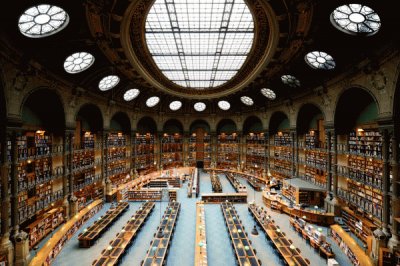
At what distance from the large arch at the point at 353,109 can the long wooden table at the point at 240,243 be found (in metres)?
10.2

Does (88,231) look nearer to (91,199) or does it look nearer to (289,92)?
(91,199)

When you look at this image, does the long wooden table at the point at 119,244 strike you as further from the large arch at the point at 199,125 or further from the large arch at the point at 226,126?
the large arch at the point at 226,126

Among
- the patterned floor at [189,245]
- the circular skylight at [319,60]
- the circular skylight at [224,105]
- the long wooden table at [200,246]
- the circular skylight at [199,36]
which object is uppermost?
the circular skylight at [199,36]

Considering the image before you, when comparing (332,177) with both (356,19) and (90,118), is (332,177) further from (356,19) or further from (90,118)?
(90,118)

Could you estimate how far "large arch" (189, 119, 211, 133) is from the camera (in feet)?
115

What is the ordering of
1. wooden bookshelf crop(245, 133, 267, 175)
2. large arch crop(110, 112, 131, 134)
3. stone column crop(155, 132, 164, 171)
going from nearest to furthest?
1. large arch crop(110, 112, 131, 134)
2. wooden bookshelf crop(245, 133, 267, 175)
3. stone column crop(155, 132, 164, 171)

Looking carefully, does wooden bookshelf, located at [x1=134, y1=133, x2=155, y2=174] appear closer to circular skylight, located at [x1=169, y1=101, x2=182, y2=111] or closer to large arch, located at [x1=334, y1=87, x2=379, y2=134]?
circular skylight, located at [x1=169, y1=101, x2=182, y2=111]

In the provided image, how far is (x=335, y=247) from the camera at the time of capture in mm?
12438

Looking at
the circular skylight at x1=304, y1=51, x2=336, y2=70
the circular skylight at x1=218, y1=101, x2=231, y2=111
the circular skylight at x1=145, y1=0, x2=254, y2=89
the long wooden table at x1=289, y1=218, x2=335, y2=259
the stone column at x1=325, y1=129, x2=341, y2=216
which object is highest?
the circular skylight at x1=145, y1=0, x2=254, y2=89

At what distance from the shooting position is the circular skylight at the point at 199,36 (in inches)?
481

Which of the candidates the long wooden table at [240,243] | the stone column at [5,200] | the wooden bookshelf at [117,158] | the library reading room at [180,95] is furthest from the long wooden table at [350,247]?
the wooden bookshelf at [117,158]

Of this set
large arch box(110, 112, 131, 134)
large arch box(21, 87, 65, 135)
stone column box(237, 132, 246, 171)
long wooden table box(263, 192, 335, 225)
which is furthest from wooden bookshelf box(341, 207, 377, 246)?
large arch box(110, 112, 131, 134)

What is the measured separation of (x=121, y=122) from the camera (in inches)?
1045

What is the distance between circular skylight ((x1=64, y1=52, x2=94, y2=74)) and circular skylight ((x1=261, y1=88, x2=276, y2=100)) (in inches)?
667
